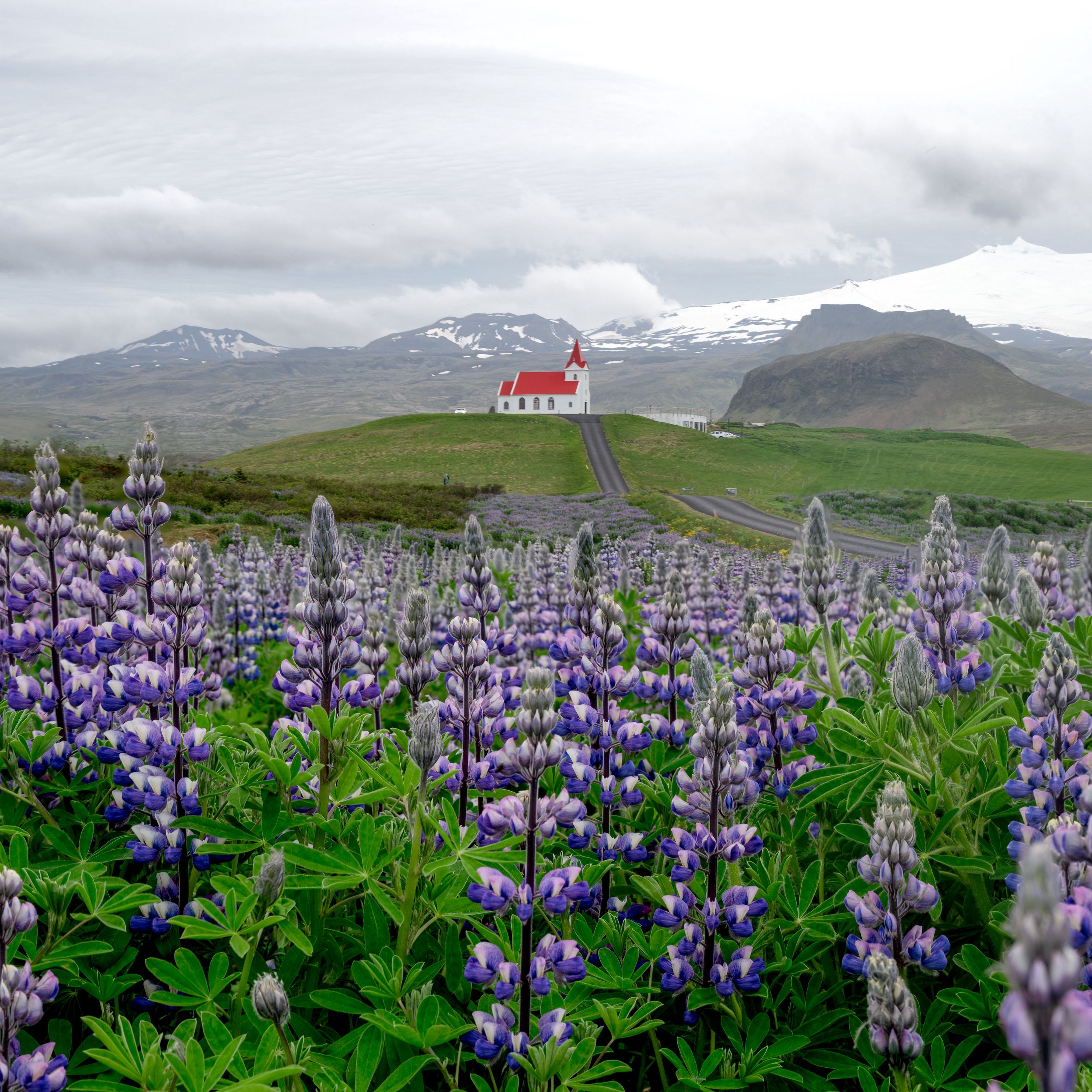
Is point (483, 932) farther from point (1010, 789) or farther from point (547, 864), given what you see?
point (1010, 789)

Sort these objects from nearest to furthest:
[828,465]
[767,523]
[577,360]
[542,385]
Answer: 1. [767,523]
2. [828,465]
3. [542,385]
4. [577,360]

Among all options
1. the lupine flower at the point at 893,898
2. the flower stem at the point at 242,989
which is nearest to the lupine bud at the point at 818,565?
the lupine flower at the point at 893,898

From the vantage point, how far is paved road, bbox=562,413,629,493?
2307 inches

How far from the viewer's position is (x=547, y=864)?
2.50 m

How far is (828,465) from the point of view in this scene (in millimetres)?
69688

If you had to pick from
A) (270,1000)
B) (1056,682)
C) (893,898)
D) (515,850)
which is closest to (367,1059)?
(270,1000)

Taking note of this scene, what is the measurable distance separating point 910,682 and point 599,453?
235 feet

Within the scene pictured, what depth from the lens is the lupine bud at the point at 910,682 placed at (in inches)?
102

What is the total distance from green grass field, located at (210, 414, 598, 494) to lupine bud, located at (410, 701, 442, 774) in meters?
49.6

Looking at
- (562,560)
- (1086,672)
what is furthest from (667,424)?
(1086,672)

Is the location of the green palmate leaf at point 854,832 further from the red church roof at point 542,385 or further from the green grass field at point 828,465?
the red church roof at point 542,385

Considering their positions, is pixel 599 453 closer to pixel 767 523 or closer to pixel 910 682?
pixel 767 523

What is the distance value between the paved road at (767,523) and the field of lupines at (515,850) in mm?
19462

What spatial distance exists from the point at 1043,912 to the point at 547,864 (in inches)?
77.2
